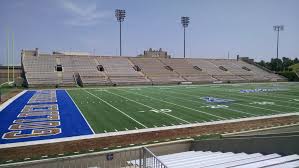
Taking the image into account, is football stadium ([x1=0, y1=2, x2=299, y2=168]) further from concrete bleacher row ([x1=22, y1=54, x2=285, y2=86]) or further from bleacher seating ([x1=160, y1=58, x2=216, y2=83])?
bleacher seating ([x1=160, y1=58, x2=216, y2=83])

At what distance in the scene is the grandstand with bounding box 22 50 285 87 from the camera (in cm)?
4019

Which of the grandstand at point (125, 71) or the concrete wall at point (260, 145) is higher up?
the grandstand at point (125, 71)

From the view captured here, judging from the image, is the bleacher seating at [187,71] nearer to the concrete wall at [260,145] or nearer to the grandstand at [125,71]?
the grandstand at [125,71]

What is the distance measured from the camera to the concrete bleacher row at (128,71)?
4025 centimetres

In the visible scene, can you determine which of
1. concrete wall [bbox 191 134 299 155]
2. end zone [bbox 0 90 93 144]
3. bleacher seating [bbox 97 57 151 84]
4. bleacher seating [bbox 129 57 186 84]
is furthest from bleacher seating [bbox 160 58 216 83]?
concrete wall [bbox 191 134 299 155]

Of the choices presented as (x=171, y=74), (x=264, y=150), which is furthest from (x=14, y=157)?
(x=171, y=74)

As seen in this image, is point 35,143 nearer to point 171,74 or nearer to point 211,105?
point 211,105

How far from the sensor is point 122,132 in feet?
39.2

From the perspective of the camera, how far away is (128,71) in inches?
1811

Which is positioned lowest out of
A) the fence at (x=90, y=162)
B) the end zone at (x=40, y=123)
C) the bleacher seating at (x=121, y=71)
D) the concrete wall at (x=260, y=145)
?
the end zone at (x=40, y=123)

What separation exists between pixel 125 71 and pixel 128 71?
0.52 meters

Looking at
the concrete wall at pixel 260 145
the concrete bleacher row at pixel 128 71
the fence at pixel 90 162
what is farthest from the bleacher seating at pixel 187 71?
the fence at pixel 90 162

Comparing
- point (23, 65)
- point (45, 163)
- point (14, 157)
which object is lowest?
point (14, 157)

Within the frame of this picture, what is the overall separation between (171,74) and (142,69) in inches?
201
